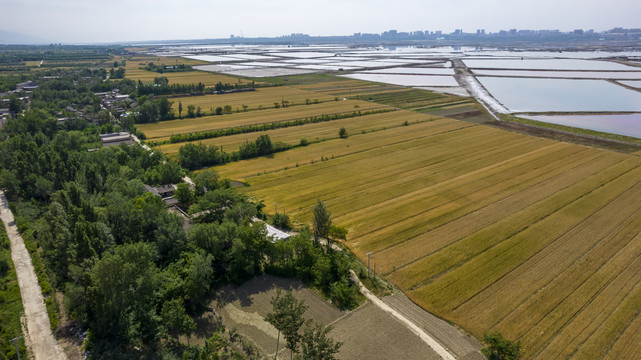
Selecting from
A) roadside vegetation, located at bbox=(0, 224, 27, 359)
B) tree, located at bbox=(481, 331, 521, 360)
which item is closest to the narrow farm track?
tree, located at bbox=(481, 331, 521, 360)

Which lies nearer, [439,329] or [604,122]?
[439,329]

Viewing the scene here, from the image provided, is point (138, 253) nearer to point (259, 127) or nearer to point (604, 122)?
point (259, 127)

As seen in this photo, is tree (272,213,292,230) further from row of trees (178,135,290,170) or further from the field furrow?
row of trees (178,135,290,170)

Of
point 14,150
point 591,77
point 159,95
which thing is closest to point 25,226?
point 14,150

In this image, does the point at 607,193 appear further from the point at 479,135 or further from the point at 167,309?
the point at 167,309

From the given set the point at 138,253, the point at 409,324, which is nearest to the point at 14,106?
the point at 138,253
